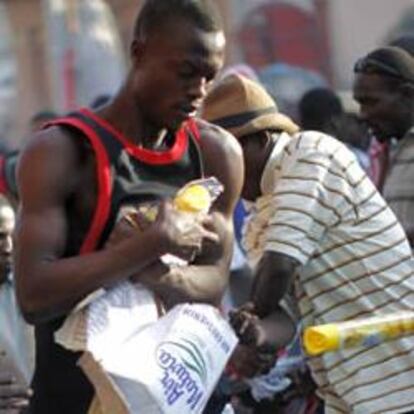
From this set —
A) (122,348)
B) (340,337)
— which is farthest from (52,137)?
(340,337)

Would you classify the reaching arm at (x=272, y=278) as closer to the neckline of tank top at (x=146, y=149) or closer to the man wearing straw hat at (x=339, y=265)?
the man wearing straw hat at (x=339, y=265)

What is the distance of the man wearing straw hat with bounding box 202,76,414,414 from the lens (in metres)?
4.29

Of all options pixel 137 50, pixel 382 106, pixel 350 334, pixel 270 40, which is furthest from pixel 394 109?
pixel 270 40

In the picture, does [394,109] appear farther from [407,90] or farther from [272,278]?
[272,278]

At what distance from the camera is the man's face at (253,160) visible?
184 inches

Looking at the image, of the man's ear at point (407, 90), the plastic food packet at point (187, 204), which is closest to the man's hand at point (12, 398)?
the man's ear at point (407, 90)

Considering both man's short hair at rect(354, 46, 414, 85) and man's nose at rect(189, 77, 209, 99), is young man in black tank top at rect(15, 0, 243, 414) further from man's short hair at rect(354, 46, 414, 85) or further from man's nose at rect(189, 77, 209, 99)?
man's short hair at rect(354, 46, 414, 85)

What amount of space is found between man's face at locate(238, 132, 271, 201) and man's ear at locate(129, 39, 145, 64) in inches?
36.5

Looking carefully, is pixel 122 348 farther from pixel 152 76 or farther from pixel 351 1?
pixel 351 1

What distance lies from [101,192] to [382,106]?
2.35m

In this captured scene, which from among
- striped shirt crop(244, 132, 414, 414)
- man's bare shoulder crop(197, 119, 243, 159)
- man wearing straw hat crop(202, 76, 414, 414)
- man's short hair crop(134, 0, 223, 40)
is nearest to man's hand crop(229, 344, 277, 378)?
man wearing straw hat crop(202, 76, 414, 414)

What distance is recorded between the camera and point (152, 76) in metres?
3.74

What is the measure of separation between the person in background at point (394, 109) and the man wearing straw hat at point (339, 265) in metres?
1.29

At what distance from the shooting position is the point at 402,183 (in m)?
5.83
